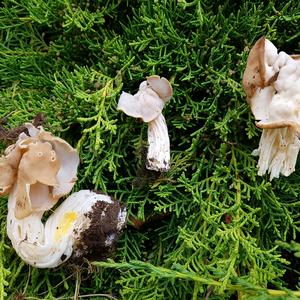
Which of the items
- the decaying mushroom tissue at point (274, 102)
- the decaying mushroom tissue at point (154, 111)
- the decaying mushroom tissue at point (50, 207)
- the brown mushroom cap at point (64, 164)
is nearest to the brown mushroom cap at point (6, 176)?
the decaying mushroom tissue at point (50, 207)

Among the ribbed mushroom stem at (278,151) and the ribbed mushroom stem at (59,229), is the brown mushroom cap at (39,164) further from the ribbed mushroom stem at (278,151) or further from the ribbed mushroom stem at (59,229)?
the ribbed mushroom stem at (278,151)

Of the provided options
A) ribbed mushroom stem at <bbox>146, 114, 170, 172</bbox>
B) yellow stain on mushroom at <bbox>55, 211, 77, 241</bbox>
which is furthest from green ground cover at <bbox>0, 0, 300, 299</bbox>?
yellow stain on mushroom at <bbox>55, 211, 77, 241</bbox>

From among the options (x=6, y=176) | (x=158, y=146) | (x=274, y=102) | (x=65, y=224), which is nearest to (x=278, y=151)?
(x=274, y=102)

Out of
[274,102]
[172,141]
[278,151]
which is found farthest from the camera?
[172,141]

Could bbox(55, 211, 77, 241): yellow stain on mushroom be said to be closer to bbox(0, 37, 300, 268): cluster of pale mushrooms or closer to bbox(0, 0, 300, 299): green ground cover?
bbox(0, 37, 300, 268): cluster of pale mushrooms

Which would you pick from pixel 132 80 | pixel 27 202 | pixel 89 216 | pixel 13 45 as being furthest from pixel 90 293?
pixel 13 45

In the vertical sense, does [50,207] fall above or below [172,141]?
below

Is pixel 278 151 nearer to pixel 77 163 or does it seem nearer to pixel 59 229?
pixel 77 163
